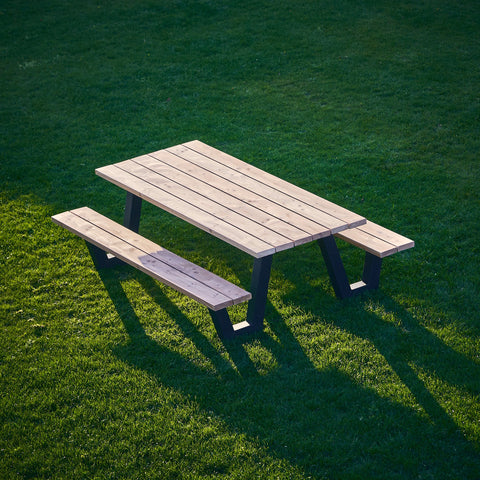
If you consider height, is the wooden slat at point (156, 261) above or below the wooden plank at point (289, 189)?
below

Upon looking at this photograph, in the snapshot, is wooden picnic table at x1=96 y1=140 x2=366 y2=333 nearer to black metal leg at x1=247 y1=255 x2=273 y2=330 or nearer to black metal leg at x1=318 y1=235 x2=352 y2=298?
black metal leg at x1=247 y1=255 x2=273 y2=330

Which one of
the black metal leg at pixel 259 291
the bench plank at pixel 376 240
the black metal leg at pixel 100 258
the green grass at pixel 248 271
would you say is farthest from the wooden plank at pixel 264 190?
the black metal leg at pixel 100 258

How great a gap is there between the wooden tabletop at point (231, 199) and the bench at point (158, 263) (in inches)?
13.5

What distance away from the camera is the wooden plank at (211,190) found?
188 inches

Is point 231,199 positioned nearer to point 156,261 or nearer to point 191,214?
point 191,214

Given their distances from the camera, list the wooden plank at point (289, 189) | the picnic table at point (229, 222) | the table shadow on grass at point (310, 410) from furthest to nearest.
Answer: the wooden plank at point (289, 189), the picnic table at point (229, 222), the table shadow on grass at point (310, 410)

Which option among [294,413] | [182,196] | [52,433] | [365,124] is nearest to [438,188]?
[365,124]

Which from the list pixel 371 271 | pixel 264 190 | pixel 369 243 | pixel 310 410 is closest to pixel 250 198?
pixel 264 190

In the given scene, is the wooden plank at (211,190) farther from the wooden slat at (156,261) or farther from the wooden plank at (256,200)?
the wooden slat at (156,261)

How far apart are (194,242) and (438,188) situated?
2.70m

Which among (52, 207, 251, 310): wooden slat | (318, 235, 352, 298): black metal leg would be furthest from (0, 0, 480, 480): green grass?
(52, 207, 251, 310): wooden slat

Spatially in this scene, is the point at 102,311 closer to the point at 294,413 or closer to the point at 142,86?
the point at 294,413

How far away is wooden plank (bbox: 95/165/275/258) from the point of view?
15.1 feet

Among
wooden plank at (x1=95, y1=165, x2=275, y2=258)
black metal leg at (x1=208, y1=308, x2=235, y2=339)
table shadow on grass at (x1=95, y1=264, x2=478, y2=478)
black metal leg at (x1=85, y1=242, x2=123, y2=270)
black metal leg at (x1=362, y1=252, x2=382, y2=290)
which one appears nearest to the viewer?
table shadow on grass at (x1=95, y1=264, x2=478, y2=478)
